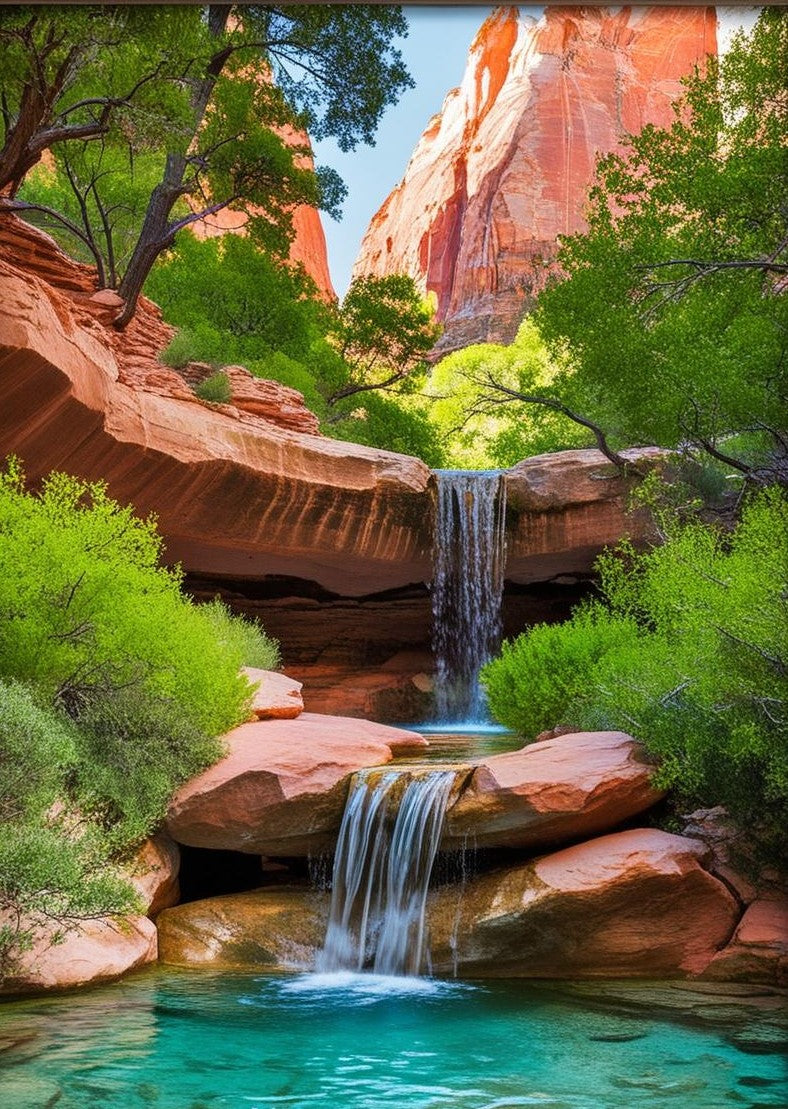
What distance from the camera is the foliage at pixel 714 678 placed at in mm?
6734

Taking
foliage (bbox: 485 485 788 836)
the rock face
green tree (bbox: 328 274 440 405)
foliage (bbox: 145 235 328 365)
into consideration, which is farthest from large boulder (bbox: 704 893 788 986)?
green tree (bbox: 328 274 440 405)

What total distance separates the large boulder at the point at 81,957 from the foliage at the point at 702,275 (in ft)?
23.4

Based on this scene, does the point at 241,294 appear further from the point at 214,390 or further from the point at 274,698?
the point at 274,698

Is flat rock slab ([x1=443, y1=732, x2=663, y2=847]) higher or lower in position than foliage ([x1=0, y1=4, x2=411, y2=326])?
lower

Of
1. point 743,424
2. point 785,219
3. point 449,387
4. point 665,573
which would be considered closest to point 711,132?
point 785,219

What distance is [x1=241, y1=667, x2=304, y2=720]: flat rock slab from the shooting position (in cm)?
987

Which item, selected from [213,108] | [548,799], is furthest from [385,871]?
[213,108]

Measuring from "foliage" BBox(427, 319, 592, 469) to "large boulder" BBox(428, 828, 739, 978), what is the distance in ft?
47.1

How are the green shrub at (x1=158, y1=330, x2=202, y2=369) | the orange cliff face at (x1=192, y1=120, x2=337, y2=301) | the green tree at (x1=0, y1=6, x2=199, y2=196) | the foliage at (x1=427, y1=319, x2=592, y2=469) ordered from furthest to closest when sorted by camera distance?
the foliage at (x1=427, y1=319, x2=592, y2=469) < the orange cliff face at (x1=192, y1=120, x2=337, y2=301) < the green shrub at (x1=158, y1=330, x2=202, y2=369) < the green tree at (x1=0, y1=6, x2=199, y2=196)

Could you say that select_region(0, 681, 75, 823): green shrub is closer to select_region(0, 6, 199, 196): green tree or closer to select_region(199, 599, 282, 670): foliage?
select_region(0, 6, 199, 196): green tree

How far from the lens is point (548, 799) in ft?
22.9

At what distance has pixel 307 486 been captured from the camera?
13312mm

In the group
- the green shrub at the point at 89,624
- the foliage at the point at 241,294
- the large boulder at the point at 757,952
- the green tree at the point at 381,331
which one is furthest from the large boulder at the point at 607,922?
the green tree at the point at 381,331

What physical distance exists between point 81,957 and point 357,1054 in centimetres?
203
